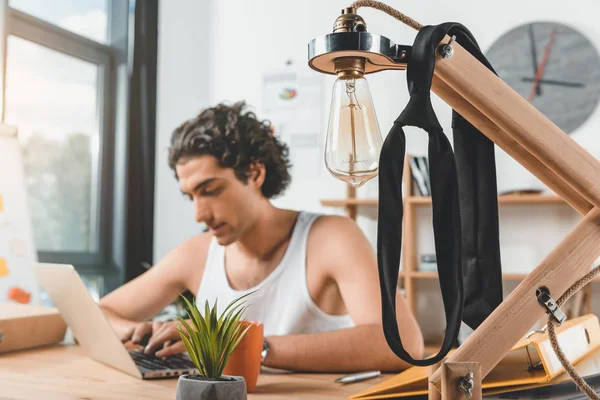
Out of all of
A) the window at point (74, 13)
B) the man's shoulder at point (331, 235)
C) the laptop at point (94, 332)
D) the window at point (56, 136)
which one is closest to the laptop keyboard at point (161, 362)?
the laptop at point (94, 332)

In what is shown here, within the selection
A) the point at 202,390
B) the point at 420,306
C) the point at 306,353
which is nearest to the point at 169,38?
the point at 420,306

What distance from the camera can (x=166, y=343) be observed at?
118 cm

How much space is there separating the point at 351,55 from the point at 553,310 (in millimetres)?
323

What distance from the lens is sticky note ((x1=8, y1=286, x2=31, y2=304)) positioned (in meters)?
1.66

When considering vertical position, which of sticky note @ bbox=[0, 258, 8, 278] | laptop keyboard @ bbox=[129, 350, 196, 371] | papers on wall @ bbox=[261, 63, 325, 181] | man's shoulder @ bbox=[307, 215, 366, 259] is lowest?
laptop keyboard @ bbox=[129, 350, 196, 371]

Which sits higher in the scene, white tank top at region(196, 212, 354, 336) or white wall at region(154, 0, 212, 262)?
white wall at region(154, 0, 212, 262)

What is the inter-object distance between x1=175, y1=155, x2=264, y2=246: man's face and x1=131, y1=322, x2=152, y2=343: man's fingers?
0.39 metres

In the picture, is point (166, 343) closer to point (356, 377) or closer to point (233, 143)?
point (356, 377)

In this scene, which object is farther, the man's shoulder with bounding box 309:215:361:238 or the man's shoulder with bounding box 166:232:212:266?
the man's shoulder with bounding box 166:232:212:266

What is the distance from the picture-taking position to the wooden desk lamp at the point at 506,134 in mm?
609

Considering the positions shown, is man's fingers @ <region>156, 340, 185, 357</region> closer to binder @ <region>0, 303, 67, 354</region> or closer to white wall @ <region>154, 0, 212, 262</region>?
binder @ <region>0, 303, 67, 354</region>

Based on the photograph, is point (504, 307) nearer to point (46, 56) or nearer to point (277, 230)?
point (277, 230)

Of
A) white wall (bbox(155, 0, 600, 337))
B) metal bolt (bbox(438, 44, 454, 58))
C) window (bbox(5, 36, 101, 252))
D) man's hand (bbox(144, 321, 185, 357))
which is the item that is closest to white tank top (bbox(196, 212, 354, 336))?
man's hand (bbox(144, 321, 185, 357))

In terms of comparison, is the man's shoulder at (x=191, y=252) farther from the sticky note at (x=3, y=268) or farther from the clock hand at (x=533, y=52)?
the clock hand at (x=533, y=52)
